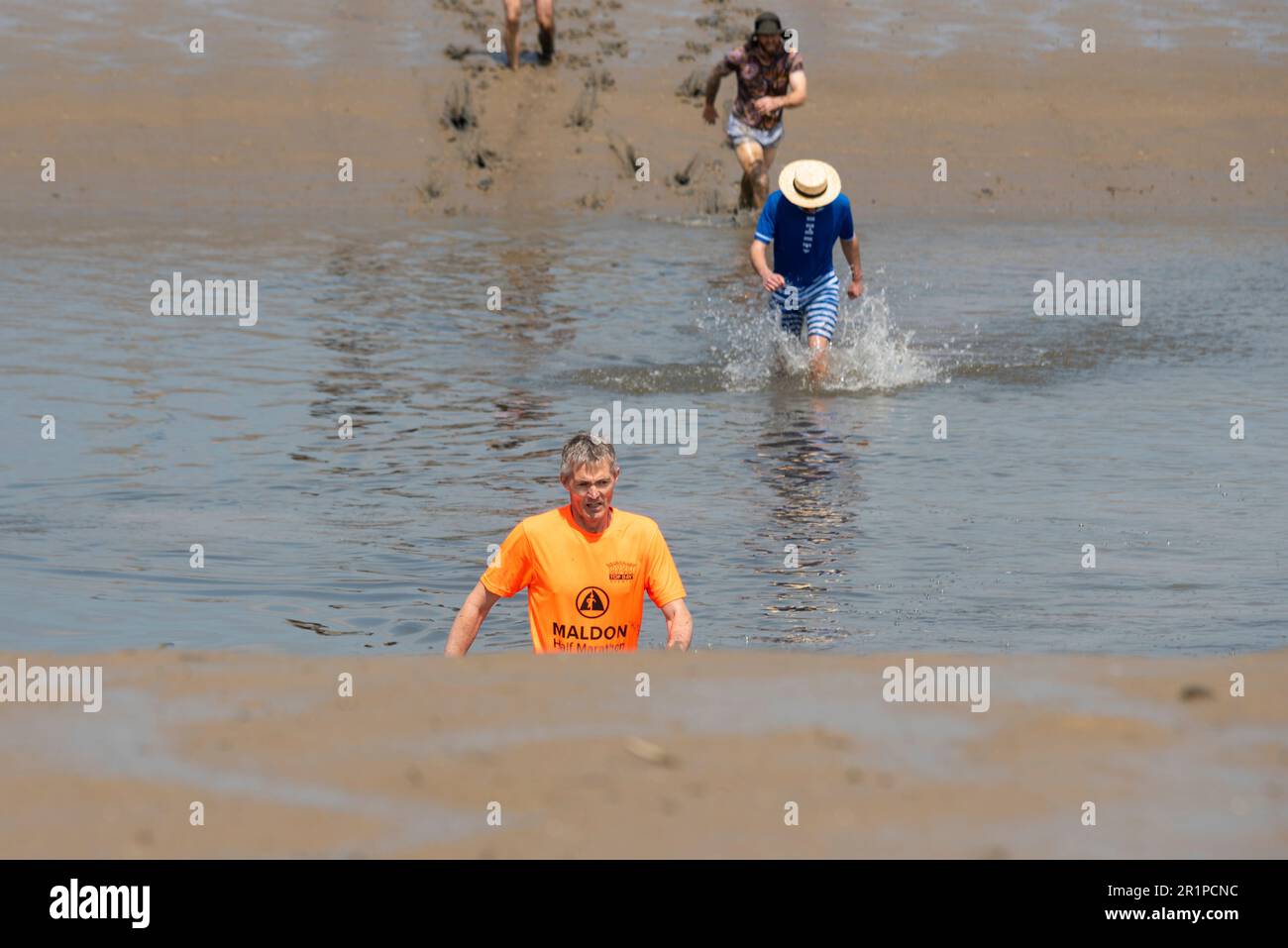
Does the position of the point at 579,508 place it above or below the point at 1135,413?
below

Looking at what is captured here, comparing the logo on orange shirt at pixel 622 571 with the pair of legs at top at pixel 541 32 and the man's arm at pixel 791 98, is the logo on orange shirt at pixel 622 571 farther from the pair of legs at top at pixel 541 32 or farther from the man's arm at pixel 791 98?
the pair of legs at top at pixel 541 32

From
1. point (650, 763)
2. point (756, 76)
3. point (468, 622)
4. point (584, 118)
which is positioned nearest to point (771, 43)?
point (756, 76)

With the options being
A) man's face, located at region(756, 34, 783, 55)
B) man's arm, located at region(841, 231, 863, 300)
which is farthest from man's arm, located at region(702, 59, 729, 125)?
man's arm, located at region(841, 231, 863, 300)


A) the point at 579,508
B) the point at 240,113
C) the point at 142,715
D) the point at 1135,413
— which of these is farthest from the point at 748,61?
the point at 142,715

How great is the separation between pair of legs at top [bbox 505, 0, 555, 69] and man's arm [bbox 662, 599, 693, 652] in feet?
56.5

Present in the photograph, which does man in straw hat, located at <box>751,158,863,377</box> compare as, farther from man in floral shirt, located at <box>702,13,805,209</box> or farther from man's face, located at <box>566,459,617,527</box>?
man's face, located at <box>566,459,617,527</box>

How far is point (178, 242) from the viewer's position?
Result: 19.6 metres

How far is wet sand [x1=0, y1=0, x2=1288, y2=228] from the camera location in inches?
875

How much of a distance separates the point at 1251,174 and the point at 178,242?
498 inches

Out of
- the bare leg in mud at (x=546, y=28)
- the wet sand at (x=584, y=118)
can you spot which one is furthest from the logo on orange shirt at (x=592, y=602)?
the bare leg in mud at (x=546, y=28)

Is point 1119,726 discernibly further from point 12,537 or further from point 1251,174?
point 1251,174

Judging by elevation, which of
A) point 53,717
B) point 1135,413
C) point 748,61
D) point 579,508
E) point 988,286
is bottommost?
point 53,717
